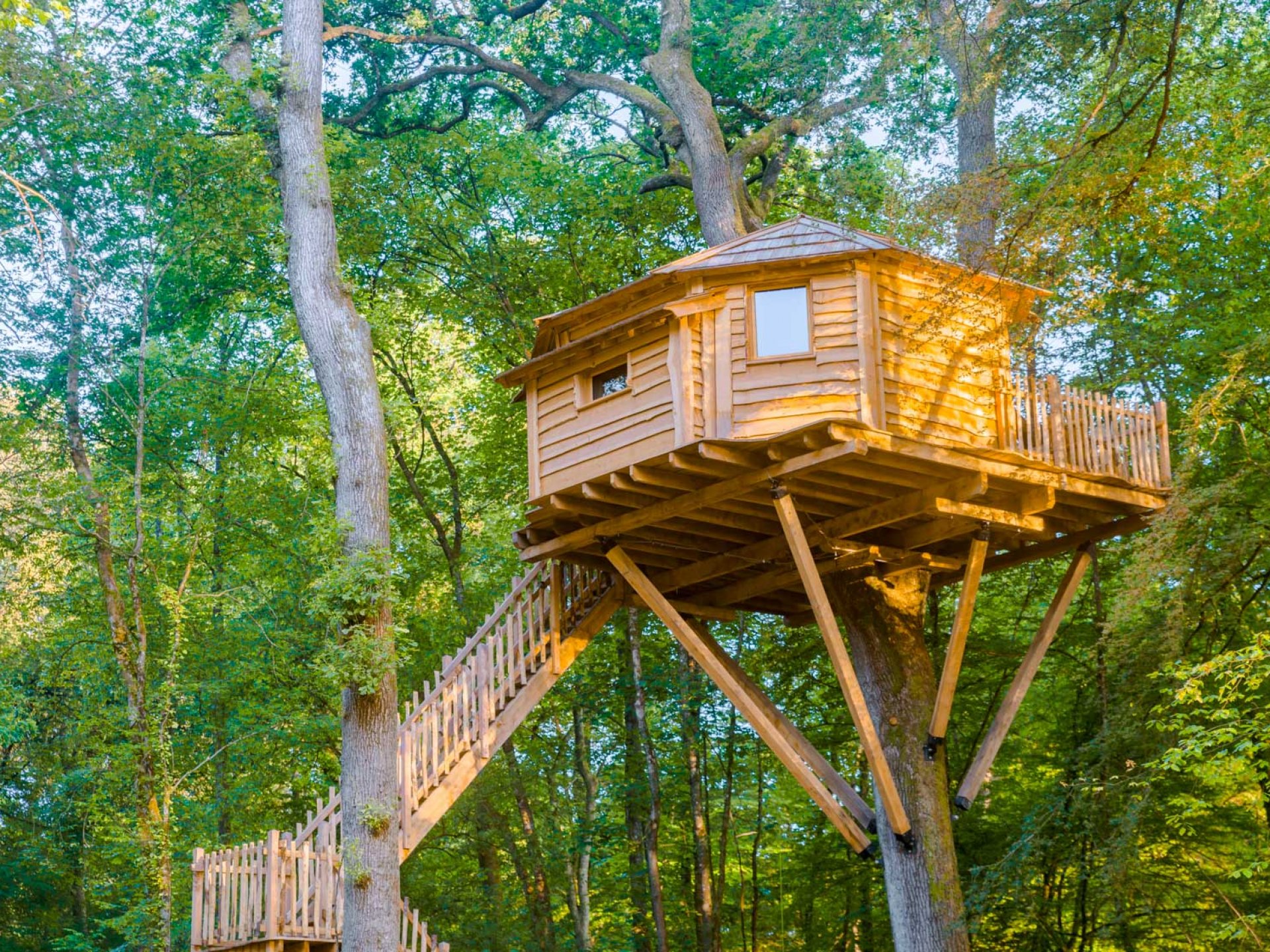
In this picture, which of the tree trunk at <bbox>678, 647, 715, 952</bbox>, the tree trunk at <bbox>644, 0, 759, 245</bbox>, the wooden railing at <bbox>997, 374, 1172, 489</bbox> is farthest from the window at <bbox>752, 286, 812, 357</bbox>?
the tree trunk at <bbox>678, 647, 715, 952</bbox>

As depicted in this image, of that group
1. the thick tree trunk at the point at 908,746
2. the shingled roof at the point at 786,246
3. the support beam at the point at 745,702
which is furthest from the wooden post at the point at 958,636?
the shingled roof at the point at 786,246

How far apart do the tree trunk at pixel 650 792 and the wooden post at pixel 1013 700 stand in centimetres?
430

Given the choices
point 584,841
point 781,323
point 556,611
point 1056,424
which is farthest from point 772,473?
point 584,841

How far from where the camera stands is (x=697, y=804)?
15930 mm

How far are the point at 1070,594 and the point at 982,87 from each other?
5276 mm

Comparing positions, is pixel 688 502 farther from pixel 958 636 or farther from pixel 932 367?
pixel 958 636

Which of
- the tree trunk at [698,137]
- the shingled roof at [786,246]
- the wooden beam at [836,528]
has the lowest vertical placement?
the wooden beam at [836,528]

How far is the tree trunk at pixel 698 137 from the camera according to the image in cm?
1558

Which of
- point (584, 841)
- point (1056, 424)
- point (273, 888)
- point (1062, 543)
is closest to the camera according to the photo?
point (273, 888)

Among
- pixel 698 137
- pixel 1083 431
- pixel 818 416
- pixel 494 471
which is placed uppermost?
pixel 698 137

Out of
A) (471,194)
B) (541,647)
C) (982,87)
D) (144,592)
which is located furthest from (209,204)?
(982,87)

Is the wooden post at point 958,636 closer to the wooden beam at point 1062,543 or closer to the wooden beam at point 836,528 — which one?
the wooden beam at point 836,528

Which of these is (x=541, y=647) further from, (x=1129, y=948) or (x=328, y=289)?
(x=1129, y=948)

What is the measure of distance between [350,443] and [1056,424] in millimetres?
6350
